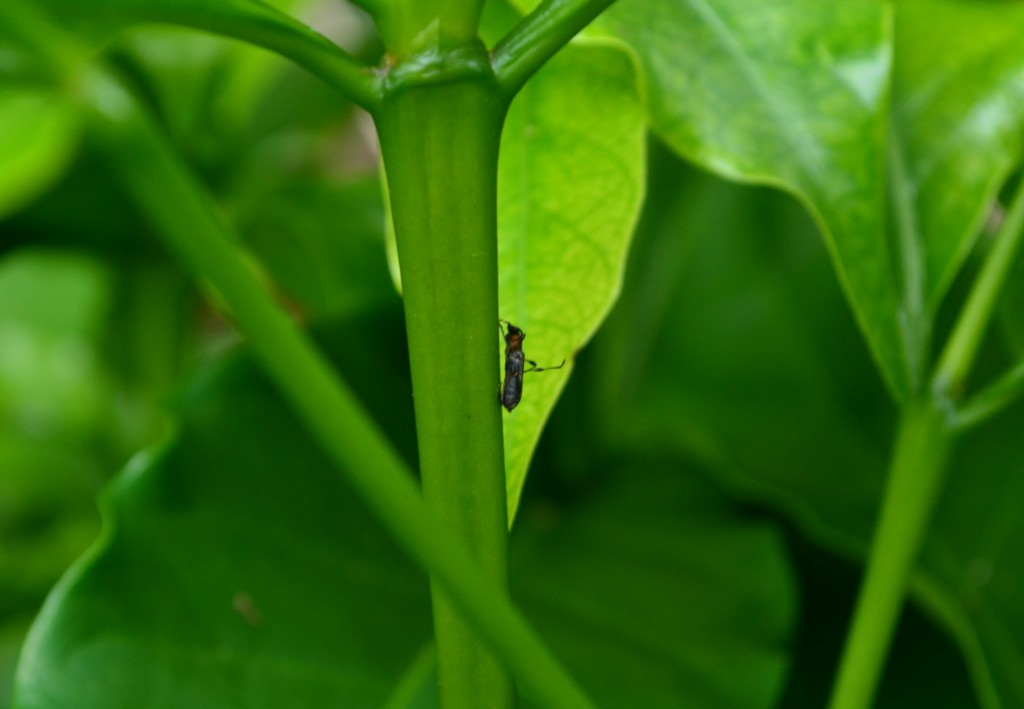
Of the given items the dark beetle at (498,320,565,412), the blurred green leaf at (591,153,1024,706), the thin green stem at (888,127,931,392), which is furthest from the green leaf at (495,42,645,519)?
the blurred green leaf at (591,153,1024,706)

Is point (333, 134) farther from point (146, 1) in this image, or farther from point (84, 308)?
point (146, 1)

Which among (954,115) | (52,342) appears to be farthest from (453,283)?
(52,342)

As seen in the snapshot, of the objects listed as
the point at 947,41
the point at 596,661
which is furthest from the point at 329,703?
the point at 947,41

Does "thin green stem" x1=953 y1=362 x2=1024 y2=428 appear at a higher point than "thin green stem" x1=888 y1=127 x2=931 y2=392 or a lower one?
lower

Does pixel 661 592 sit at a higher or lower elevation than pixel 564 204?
lower

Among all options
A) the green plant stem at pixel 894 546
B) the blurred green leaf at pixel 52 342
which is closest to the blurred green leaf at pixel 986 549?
the green plant stem at pixel 894 546

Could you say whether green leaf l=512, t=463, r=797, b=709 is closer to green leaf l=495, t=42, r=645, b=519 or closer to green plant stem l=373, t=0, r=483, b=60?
green leaf l=495, t=42, r=645, b=519

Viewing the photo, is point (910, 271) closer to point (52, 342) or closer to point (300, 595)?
point (300, 595)
